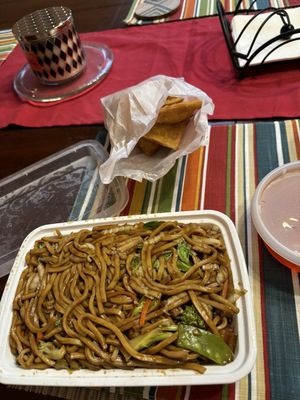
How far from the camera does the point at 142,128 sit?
866 millimetres

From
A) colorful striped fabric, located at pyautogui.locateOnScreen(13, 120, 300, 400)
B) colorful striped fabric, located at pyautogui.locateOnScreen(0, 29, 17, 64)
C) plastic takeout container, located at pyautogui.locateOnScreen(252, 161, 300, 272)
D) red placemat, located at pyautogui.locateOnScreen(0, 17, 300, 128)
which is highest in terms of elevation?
colorful striped fabric, located at pyautogui.locateOnScreen(0, 29, 17, 64)

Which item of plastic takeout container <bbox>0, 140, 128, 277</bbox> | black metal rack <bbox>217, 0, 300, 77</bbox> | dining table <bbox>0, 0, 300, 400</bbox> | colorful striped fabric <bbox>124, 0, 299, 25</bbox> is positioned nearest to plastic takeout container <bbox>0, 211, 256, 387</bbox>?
dining table <bbox>0, 0, 300, 400</bbox>

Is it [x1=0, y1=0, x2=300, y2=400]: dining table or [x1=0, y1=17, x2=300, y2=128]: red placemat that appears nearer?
[x1=0, y1=0, x2=300, y2=400]: dining table

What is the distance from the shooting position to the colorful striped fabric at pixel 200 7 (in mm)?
1448

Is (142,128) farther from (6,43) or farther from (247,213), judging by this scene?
(6,43)

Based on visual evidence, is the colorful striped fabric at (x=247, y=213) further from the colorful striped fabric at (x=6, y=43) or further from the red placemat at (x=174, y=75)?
the colorful striped fabric at (x=6, y=43)

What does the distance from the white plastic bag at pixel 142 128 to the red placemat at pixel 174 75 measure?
0.19 meters

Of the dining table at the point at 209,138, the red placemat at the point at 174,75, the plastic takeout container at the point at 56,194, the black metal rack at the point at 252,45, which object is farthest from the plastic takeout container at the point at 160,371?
the black metal rack at the point at 252,45

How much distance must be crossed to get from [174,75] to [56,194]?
612 mm

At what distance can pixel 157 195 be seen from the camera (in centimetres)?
91

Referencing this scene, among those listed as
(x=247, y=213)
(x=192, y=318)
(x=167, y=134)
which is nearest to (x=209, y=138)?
(x=167, y=134)

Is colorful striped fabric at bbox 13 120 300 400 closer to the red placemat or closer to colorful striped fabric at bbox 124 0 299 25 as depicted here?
the red placemat

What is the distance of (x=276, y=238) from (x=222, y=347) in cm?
24

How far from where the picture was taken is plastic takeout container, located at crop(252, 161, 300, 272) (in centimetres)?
66
